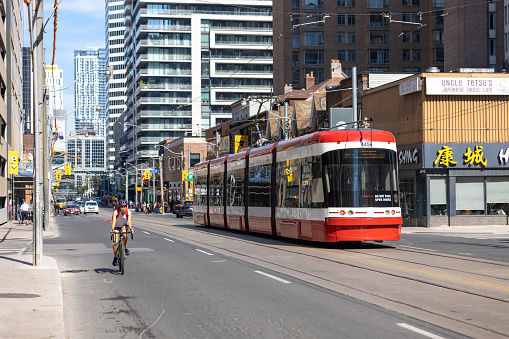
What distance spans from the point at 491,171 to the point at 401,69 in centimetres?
5486

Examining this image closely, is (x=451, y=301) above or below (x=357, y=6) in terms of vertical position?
below

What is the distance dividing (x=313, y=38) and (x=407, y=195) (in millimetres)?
55774

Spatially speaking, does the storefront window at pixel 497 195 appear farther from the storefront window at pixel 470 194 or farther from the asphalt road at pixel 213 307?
the asphalt road at pixel 213 307

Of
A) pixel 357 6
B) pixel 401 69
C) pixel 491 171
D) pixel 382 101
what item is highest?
pixel 357 6

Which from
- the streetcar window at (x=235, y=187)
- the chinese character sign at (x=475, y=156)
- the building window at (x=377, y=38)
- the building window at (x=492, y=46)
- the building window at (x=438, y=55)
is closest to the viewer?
the streetcar window at (x=235, y=187)

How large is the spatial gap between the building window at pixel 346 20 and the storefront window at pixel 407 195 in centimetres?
5491

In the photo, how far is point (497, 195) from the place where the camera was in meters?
38.9

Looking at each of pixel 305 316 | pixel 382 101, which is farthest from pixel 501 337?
pixel 382 101

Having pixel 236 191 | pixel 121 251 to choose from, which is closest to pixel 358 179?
pixel 121 251

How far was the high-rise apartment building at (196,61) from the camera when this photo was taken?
12631cm

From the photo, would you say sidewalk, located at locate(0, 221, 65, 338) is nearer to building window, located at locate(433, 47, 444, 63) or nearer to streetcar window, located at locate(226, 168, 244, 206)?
streetcar window, located at locate(226, 168, 244, 206)

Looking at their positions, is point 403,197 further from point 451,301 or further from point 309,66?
point 309,66

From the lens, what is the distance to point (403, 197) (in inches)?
1614

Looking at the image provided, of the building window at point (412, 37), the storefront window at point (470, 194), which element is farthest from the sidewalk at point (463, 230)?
the building window at point (412, 37)
